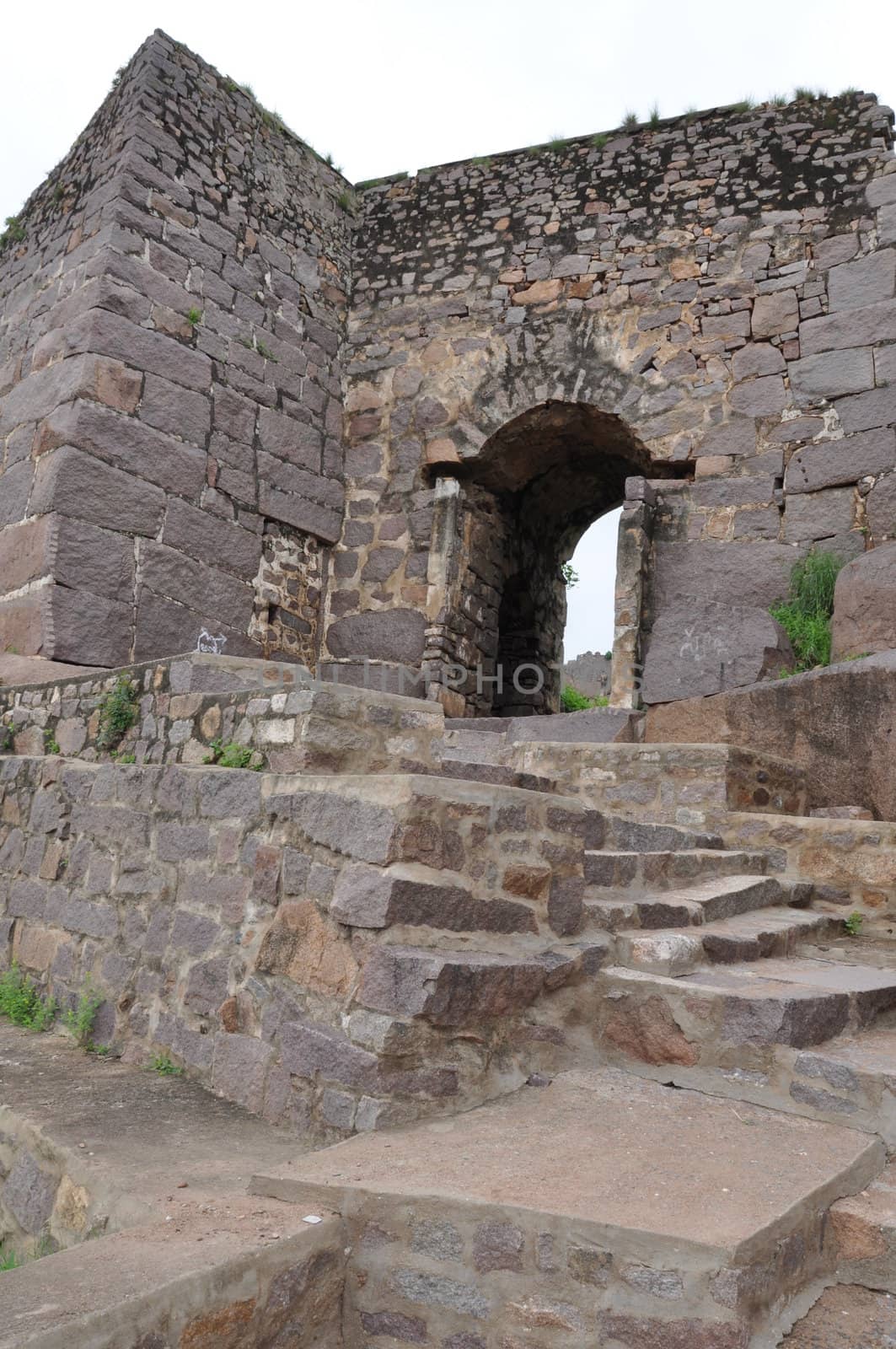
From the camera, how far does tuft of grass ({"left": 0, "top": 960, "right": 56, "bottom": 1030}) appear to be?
396 cm

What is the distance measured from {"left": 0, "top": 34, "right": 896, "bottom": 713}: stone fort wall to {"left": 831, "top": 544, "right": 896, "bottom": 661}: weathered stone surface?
0.53 meters

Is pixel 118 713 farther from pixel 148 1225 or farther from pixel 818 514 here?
pixel 818 514

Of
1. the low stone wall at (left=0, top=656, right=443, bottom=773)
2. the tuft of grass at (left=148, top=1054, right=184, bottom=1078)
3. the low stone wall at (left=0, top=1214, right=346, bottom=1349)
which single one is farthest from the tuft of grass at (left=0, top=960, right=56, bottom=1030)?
the low stone wall at (left=0, top=1214, right=346, bottom=1349)

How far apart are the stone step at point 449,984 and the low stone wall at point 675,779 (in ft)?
6.87

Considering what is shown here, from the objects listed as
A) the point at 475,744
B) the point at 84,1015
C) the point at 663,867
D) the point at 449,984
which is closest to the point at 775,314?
the point at 475,744

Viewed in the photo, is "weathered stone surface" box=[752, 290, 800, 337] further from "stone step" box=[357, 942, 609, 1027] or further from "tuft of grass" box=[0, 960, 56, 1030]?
"tuft of grass" box=[0, 960, 56, 1030]

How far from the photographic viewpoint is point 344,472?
9078mm

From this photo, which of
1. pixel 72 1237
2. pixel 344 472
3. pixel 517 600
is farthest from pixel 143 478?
pixel 72 1237

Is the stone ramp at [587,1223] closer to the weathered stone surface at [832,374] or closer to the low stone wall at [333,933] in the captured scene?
the low stone wall at [333,933]

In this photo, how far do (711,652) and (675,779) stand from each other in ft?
6.58

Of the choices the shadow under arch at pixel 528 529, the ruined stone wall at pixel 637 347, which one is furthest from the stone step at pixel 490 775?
the shadow under arch at pixel 528 529

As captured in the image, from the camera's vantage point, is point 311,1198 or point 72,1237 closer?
point 311,1198

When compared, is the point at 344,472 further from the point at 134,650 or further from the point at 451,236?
the point at 134,650

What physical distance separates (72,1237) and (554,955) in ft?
4.67
